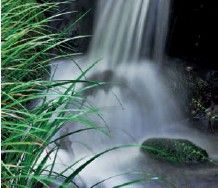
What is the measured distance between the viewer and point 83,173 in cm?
520

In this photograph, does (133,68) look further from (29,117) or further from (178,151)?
(29,117)

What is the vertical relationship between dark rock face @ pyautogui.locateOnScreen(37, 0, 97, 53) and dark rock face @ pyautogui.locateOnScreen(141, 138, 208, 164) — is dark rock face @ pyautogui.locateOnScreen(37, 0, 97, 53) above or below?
above

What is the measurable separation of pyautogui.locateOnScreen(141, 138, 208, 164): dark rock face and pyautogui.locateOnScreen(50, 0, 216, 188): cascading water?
814 mm

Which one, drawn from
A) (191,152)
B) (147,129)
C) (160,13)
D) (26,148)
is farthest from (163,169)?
(26,148)

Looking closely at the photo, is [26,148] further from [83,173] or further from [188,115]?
[188,115]

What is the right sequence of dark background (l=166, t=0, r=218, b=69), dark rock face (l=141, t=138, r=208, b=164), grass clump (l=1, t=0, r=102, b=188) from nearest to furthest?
grass clump (l=1, t=0, r=102, b=188) → dark rock face (l=141, t=138, r=208, b=164) → dark background (l=166, t=0, r=218, b=69)

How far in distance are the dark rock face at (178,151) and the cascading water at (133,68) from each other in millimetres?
814

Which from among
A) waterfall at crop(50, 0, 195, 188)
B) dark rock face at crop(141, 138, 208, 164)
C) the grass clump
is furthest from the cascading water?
the grass clump

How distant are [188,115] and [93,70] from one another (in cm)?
154

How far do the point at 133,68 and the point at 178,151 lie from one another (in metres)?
2.23

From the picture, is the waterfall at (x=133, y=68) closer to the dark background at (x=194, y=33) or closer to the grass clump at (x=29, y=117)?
the dark background at (x=194, y=33)

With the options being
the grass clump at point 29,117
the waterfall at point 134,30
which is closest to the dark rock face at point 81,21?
the waterfall at point 134,30

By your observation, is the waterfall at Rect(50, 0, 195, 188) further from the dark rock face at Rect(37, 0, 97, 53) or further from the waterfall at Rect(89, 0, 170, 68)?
the dark rock face at Rect(37, 0, 97, 53)

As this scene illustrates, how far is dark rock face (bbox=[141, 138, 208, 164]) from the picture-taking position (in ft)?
18.4
